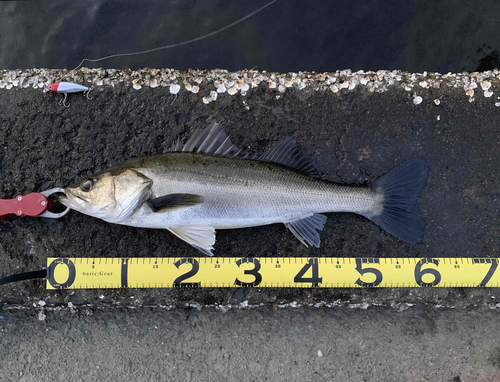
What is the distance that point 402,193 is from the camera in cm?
299

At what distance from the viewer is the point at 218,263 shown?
3.04 metres

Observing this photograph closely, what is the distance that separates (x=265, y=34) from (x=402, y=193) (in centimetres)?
263

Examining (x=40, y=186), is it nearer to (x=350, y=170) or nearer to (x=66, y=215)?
(x=66, y=215)

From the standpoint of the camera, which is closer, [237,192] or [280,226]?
[237,192]

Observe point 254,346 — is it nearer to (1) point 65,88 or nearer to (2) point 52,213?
(2) point 52,213

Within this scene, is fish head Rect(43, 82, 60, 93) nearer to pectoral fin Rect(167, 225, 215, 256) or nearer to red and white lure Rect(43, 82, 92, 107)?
red and white lure Rect(43, 82, 92, 107)

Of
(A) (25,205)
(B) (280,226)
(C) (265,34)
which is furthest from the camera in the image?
(C) (265,34)

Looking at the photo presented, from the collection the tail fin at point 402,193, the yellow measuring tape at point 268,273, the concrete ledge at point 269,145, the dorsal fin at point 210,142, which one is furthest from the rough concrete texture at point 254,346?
the dorsal fin at point 210,142

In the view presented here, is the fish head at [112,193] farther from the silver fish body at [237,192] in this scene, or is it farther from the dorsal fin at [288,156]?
the dorsal fin at [288,156]

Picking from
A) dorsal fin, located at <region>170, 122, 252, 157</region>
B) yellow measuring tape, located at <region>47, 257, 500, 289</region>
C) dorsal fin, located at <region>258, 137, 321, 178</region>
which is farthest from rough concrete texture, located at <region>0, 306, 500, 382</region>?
dorsal fin, located at <region>170, 122, 252, 157</region>

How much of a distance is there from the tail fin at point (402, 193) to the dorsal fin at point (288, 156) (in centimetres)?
61

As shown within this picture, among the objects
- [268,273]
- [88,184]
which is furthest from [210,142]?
[268,273]

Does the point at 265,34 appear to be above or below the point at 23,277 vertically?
above

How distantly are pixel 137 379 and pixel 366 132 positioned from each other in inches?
121
